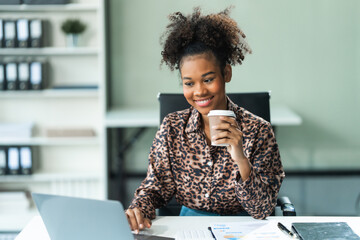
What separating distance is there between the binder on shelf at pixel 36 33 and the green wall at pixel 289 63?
54 cm

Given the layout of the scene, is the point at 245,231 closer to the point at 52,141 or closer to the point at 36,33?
the point at 52,141

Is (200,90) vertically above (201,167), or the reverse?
(200,90)

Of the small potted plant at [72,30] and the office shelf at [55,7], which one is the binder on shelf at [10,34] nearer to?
the office shelf at [55,7]

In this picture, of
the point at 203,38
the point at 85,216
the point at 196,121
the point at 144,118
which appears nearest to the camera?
the point at 85,216

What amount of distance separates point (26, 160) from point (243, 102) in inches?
78.8

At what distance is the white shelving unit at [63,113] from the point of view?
339 centimetres

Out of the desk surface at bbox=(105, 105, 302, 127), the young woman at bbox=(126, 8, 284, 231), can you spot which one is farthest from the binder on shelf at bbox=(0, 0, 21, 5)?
the young woman at bbox=(126, 8, 284, 231)

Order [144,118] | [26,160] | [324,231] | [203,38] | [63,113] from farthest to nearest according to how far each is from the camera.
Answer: [63,113] → [26,160] → [144,118] → [203,38] → [324,231]

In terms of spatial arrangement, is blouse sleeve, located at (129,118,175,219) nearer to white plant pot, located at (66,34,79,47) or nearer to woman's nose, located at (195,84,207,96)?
woman's nose, located at (195,84,207,96)

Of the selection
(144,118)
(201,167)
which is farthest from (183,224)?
(144,118)

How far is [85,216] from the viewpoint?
101 centimetres

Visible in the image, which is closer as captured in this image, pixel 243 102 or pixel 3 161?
pixel 243 102

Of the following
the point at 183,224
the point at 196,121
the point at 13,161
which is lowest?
the point at 13,161

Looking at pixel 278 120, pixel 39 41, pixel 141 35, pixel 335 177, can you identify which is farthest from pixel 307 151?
pixel 39 41
